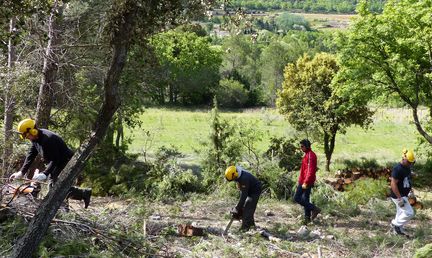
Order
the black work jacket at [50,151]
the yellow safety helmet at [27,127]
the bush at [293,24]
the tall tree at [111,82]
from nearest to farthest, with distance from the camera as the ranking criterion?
the tall tree at [111,82] → the yellow safety helmet at [27,127] → the black work jacket at [50,151] → the bush at [293,24]

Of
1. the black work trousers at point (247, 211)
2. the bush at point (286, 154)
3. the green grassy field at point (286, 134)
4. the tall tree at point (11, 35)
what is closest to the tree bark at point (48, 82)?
the tall tree at point (11, 35)

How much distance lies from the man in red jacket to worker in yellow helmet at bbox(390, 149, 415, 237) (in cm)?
141

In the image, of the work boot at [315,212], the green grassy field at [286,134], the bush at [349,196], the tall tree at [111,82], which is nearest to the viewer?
the tall tree at [111,82]

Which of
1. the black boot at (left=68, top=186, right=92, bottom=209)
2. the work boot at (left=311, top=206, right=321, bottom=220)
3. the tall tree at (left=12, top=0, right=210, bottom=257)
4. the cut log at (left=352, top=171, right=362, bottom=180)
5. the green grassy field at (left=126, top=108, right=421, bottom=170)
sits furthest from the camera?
the green grassy field at (left=126, top=108, right=421, bottom=170)

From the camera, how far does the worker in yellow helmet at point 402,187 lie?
8758 mm

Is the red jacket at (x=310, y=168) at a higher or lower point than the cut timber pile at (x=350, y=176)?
higher

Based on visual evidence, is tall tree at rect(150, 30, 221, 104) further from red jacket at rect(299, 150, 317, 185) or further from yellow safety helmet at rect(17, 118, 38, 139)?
yellow safety helmet at rect(17, 118, 38, 139)

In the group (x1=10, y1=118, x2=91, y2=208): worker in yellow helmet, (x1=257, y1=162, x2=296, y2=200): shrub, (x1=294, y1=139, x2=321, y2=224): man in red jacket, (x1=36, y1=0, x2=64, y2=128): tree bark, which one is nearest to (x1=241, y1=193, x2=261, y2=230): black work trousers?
(x1=294, y1=139, x2=321, y2=224): man in red jacket

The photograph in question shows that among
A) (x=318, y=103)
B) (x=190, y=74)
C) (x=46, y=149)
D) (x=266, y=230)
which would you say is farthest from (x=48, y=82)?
(x=190, y=74)

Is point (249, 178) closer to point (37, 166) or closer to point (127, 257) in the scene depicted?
point (127, 257)

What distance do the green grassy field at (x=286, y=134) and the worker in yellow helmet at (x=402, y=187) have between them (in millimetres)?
8453

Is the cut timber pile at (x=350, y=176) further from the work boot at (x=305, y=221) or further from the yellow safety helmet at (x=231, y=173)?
the yellow safety helmet at (x=231, y=173)

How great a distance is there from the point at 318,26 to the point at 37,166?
542 feet

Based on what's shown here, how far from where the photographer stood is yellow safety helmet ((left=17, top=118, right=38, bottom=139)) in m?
7.29
